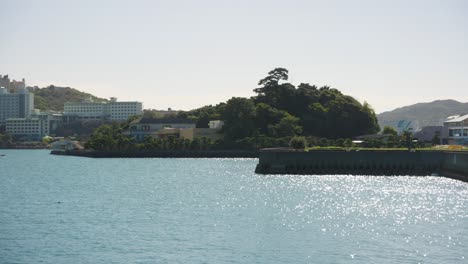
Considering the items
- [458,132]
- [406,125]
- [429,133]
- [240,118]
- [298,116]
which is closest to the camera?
[458,132]

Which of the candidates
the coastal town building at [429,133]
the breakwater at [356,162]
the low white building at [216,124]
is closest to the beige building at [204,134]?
the low white building at [216,124]

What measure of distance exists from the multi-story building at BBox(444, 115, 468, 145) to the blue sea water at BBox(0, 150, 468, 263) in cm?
6073

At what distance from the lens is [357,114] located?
156875 millimetres

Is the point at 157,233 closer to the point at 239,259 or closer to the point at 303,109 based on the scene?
the point at 239,259

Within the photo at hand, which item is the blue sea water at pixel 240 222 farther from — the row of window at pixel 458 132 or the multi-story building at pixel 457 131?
the row of window at pixel 458 132

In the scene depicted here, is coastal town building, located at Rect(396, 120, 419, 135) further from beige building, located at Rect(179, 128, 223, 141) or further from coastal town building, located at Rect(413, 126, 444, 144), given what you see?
beige building, located at Rect(179, 128, 223, 141)

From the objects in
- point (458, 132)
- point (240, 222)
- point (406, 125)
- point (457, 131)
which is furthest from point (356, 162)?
point (406, 125)

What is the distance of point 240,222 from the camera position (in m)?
45.1

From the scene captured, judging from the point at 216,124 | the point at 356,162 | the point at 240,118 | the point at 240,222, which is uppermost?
the point at 240,118

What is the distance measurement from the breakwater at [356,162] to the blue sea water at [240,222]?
6290 mm

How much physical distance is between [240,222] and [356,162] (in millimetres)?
42063

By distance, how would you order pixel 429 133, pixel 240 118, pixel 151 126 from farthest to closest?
1. pixel 151 126
2. pixel 240 118
3. pixel 429 133

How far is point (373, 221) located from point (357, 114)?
4475 inches

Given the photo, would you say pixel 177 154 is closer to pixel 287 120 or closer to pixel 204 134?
pixel 204 134
